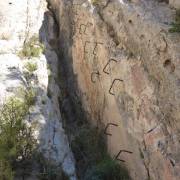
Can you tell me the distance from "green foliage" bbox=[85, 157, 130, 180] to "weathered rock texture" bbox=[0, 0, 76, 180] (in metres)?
0.28

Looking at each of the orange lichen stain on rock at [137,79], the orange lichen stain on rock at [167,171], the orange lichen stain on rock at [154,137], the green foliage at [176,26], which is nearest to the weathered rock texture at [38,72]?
the orange lichen stain on rock at [154,137]

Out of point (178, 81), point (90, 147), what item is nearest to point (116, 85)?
point (90, 147)

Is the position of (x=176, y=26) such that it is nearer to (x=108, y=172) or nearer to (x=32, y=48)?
(x=108, y=172)

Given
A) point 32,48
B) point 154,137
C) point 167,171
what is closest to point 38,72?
point 32,48

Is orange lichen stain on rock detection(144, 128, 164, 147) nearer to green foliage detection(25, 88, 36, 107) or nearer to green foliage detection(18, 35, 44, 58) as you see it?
green foliage detection(25, 88, 36, 107)

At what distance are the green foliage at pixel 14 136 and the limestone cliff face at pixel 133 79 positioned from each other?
135 centimetres

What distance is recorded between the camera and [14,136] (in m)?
6.38

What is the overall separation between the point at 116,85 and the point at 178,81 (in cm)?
168

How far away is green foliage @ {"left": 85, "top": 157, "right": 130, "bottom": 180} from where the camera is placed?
657cm

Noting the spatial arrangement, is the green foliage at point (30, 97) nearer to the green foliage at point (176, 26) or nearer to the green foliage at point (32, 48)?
the green foliage at point (32, 48)

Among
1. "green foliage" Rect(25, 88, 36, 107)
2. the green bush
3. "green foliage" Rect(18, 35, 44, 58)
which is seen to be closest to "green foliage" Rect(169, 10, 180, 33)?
the green bush

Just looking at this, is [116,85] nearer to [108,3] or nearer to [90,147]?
[90,147]

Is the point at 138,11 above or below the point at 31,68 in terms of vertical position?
above

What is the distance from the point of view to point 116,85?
7.12 m
